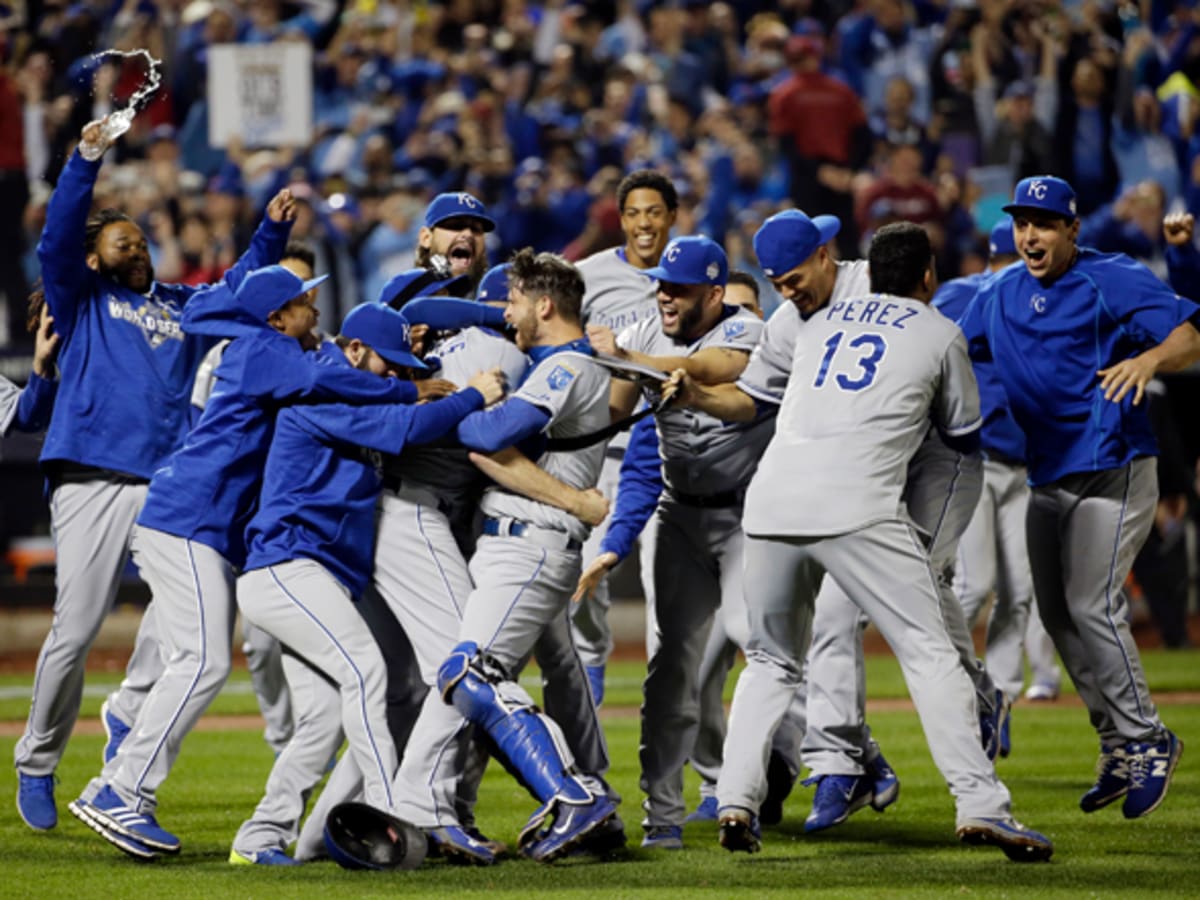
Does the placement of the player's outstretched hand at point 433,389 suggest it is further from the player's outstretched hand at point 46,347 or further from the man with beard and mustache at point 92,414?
the player's outstretched hand at point 46,347

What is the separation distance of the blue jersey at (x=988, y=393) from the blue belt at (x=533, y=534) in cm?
223

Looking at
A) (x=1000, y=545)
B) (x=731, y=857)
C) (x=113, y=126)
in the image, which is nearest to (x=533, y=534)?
(x=731, y=857)

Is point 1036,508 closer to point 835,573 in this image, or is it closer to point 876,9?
Answer: point 835,573

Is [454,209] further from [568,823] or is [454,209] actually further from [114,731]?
[568,823]

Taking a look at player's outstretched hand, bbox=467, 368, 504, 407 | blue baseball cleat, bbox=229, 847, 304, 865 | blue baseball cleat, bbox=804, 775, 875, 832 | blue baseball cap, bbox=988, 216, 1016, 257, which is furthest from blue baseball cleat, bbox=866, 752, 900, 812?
blue baseball cap, bbox=988, 216, 1016, 257

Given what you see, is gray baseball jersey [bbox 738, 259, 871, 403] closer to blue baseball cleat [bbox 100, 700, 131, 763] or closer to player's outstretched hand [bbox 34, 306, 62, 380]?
player's outstretched hand [bbox 34, 306, 62, 380]

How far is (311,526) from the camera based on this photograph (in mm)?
5688

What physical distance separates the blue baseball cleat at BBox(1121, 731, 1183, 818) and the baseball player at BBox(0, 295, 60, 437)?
14.0ft

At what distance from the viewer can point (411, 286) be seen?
639 centimetres

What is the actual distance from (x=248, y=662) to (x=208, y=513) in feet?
7.80

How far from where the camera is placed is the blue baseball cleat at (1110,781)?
6.39 meters

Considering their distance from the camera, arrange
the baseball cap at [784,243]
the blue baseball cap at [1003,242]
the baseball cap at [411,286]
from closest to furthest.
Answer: the baseball cap at [784,243]
the baseball cap at [411,286]
the blue baseball cap at [1003,242]

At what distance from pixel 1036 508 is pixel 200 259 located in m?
11.6

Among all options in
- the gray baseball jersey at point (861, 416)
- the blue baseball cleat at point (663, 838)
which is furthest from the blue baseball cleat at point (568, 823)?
the gray baseball jersey at point (861, 416)
